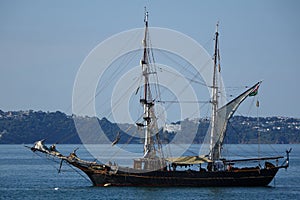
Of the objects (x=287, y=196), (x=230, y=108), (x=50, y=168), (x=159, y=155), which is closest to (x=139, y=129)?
(x=159, y=155)

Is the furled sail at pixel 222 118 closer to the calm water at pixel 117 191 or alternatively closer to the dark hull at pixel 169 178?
the dark hull at pixel 169 178

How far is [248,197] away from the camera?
84.1 metres

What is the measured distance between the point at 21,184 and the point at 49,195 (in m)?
13.2

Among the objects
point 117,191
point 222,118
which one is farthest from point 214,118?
point 117,191

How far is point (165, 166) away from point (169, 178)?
144 centimetres

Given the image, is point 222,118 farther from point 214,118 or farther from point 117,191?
point 117,191

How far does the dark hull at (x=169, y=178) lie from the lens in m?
89.1

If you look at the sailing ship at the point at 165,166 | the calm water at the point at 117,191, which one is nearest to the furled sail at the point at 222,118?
the sailing ship at the point at 165,166

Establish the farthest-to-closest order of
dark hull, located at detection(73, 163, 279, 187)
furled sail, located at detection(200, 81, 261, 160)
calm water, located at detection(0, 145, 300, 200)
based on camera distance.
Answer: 1. furled sail, located at detection(200, 81, 261, 160)
2. dark hull, located at detection(73, 163, 279, 187)
3. calm water, located at detection(0, 145, 300, 200)

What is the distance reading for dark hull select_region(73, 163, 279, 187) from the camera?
89.1m

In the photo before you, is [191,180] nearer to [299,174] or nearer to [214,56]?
[214,56]

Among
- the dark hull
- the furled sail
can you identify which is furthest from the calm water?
the furled sail

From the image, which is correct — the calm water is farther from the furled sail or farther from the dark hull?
the furled sail

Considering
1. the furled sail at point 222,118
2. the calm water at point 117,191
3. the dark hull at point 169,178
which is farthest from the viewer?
the furled sail at point 222,118
